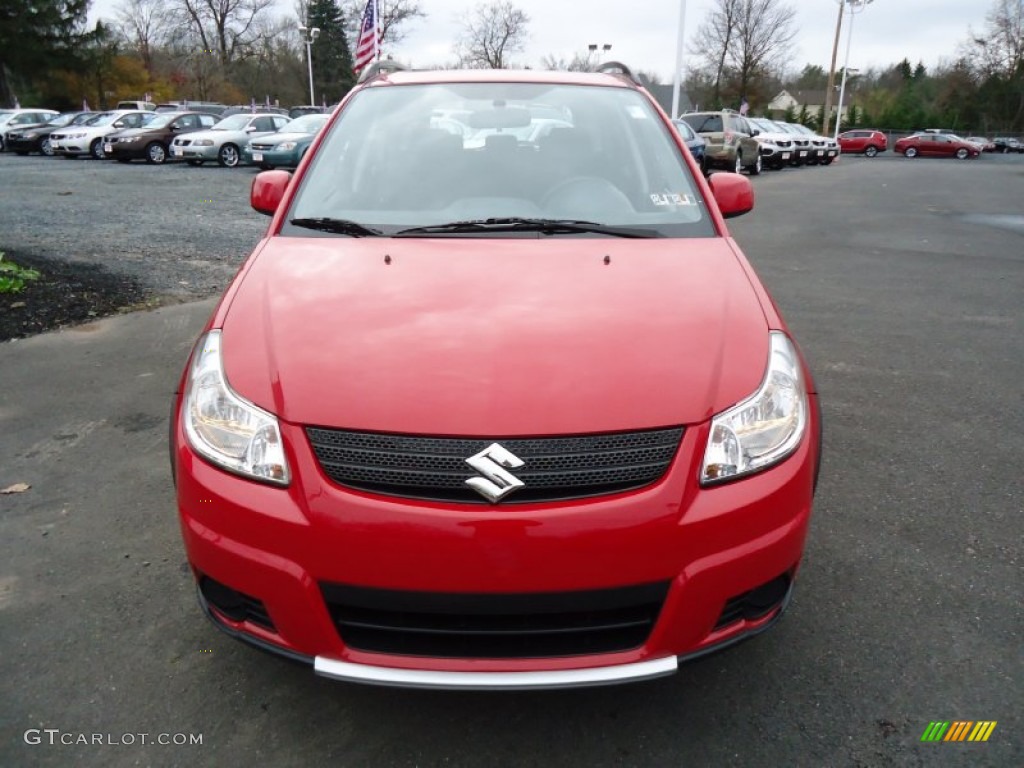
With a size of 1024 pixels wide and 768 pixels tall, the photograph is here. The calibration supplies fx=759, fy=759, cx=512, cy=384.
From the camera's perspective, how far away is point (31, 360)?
16.5 feet

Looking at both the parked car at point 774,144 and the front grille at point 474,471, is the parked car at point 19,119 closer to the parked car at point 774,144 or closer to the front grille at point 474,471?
the parked car at point 774,144

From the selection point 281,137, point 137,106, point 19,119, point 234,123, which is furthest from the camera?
point 137,106

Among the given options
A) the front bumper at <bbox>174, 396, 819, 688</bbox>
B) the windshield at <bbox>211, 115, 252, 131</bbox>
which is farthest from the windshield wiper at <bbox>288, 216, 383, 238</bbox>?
the windshield at <bbox>211, 115, 252, 131</bbox>

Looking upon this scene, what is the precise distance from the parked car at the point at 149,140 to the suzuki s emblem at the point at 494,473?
24.1 m

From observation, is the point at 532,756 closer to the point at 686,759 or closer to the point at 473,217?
the point at 686,759

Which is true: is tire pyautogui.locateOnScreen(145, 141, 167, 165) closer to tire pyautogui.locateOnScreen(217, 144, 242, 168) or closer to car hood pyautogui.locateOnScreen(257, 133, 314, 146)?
tire pyautogui.locateOnScreen(217, 144, 242, 168)

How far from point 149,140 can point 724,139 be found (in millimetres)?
16634

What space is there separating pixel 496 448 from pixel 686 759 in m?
0.99

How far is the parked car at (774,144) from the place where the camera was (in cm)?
2758

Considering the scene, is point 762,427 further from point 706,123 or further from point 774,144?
point 774,144

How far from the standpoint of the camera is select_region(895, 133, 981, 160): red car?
48.4 metres

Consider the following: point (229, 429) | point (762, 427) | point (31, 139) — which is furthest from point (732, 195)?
point (31, 139)

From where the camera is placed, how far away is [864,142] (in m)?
51.6

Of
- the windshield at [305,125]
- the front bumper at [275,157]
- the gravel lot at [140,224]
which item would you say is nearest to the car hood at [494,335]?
the gravel lot at [140,224]
